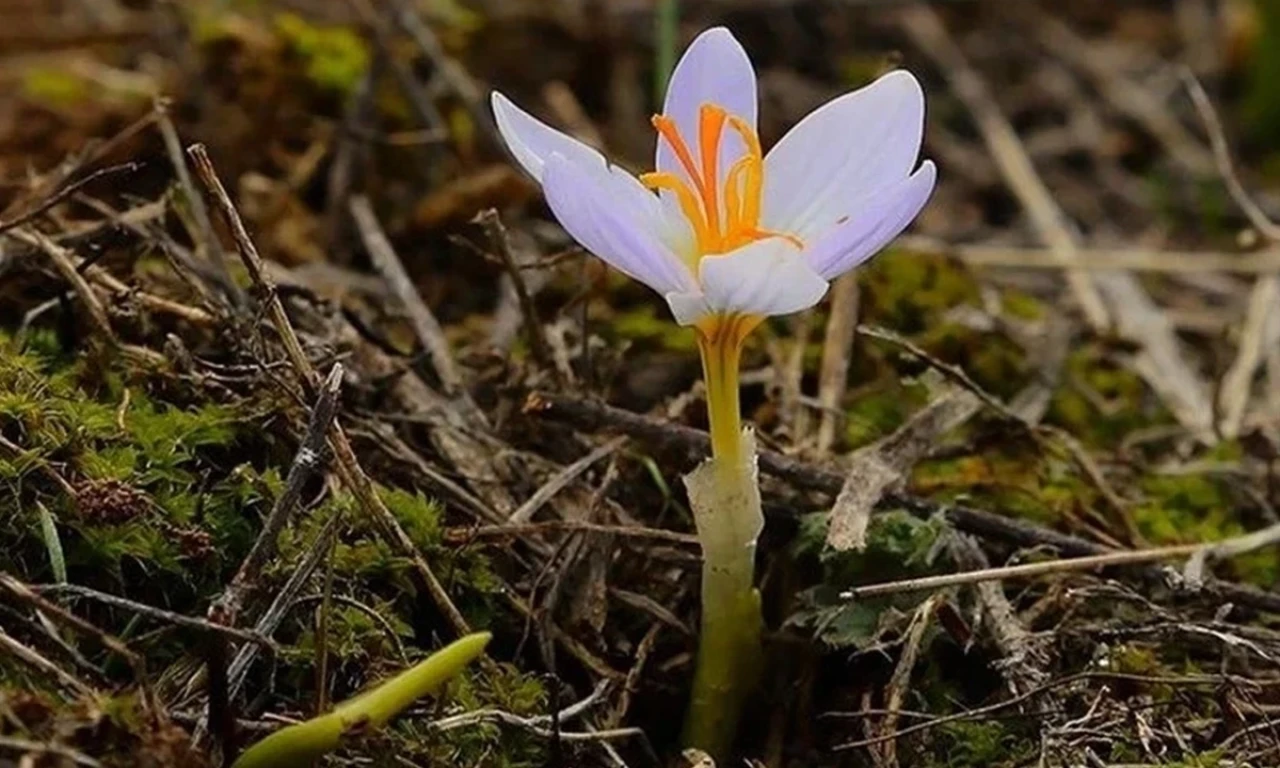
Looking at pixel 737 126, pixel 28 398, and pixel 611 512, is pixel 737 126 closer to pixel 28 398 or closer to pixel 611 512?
pixel 611 512

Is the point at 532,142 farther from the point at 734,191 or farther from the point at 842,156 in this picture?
the point at 842,156

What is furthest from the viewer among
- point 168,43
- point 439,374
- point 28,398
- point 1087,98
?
point 1087,98

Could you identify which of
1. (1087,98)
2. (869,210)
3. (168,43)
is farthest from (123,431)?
(1087,98)

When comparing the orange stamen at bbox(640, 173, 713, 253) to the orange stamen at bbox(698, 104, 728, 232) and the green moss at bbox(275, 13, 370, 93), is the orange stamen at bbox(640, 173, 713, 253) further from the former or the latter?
the green moss at bbox(275, 13, 370, 93)

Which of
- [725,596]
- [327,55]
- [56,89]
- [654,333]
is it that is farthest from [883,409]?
[56,89]

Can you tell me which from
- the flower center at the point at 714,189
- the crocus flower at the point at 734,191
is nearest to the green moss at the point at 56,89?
the crocus flower at the point at 734,191

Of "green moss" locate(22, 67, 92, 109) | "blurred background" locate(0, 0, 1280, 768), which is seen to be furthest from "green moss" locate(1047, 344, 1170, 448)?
"green moss" locate(22, 67, 92, 109)

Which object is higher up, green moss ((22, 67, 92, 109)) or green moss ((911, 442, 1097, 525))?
green moss ((22, 67, 92, 109))
